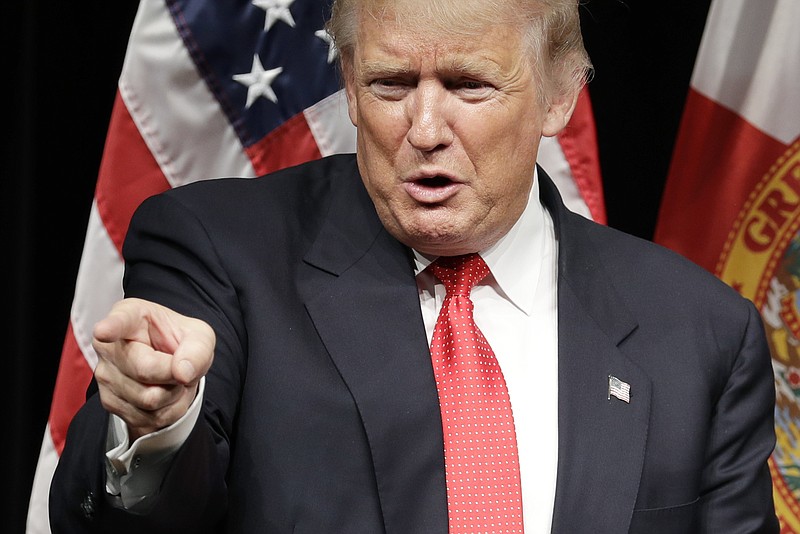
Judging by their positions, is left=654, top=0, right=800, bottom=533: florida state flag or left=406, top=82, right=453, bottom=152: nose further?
left=654, top=0, right=800, bottom=533: florida state flag

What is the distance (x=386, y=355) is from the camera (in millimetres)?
1696

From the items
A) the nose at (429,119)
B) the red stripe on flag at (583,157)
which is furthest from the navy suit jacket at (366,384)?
the red stripe on flag at (583,157)

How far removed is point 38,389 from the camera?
2.54m

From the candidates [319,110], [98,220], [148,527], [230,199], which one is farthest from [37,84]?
[148,527]

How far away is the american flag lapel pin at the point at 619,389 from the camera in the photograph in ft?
5.84

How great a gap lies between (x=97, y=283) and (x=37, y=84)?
1.47 feet

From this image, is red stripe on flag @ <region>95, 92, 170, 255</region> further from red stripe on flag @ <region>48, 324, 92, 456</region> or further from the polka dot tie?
the polka dot tie

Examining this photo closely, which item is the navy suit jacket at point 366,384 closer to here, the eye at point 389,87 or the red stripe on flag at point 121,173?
the eye at point 389,87

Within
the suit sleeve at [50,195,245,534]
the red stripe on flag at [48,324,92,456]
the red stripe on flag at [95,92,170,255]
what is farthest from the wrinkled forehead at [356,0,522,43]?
the red stripe on flag at [48,324,92,456]

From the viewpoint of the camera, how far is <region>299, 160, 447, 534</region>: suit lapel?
164cm

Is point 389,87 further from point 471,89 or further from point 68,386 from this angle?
point 68,386

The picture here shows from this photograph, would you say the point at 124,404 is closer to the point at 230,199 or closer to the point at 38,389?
the point at 230,199

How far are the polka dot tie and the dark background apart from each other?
878mm

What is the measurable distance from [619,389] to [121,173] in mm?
986
